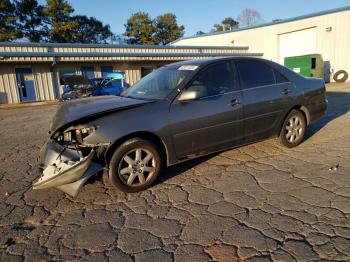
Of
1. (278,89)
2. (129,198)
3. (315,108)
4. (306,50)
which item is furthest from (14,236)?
(306,50)

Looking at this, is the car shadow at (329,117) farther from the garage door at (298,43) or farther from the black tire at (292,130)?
the garage door at (298,43)

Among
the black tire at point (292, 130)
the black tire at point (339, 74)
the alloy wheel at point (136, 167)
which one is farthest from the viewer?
the black tire at point (339, 74)

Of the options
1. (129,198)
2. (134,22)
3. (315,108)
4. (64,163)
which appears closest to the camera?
(64,163)

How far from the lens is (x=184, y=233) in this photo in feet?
8.87

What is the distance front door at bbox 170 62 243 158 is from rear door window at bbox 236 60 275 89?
8.5 inches

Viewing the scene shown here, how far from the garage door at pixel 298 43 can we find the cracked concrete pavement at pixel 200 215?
20362 millimetres

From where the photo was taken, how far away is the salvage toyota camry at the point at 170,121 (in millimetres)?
3324

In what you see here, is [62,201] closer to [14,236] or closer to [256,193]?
[14,236]

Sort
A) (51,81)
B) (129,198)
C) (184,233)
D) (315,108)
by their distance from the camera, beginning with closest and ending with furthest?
(184,233) → (129,198) → (315,108) → (51,81)

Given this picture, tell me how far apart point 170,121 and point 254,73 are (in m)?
1.79

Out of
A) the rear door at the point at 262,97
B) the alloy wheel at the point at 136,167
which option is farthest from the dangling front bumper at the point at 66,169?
the rear door at the point at 262,97

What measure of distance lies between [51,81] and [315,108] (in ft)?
57.3

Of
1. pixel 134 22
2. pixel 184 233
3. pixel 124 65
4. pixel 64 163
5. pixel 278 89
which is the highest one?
pixel 134 22

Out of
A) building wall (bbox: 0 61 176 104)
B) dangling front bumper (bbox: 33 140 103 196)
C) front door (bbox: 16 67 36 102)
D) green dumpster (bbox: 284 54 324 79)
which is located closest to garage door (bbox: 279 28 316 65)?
green dumpster (bbox: 284 54 324 79)
